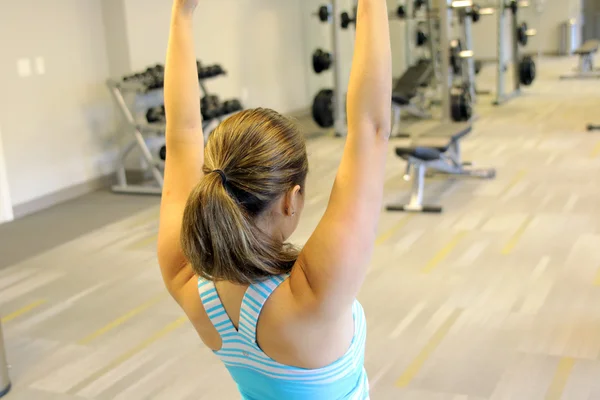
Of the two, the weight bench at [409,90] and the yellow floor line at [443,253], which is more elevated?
the weight bench at [409,90]

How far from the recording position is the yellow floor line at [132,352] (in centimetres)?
271

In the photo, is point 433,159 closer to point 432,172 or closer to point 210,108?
point 432,172

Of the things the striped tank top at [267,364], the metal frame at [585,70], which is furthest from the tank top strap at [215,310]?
the metal frame at [585,70]

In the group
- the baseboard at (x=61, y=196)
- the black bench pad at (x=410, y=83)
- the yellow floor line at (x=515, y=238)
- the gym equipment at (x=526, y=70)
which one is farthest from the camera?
the gym equipment at (x=526, y=70)

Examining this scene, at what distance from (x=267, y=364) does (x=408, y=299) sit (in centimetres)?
234

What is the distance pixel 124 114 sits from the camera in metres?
5.46

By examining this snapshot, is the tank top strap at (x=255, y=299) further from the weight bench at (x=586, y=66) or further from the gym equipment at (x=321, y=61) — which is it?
the weight bench at (x=586, y=66)

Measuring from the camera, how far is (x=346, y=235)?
33.3 inches

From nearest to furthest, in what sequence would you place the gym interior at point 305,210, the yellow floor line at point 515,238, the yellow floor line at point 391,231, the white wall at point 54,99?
the gym interior at point 305,210 < the yellow floor line at point 515,238 < the yellow floor line at point 391,231 < the white wall at point 54,99

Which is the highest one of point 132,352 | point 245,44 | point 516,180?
point 245,44

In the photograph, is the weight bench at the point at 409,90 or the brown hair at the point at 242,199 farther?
the weight bench at the point at 409,90

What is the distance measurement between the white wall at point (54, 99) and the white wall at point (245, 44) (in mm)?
357

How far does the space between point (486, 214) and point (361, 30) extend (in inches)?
143

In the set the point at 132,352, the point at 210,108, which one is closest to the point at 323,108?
the point at 210,108
